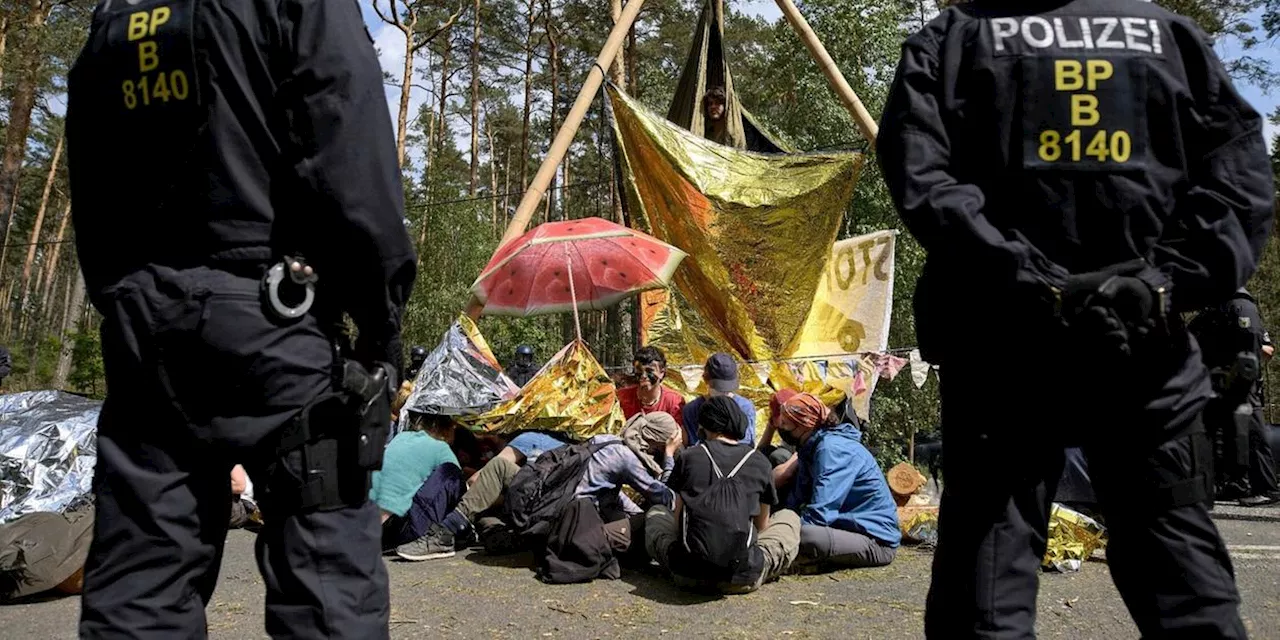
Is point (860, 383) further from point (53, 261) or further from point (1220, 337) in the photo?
point (53, 261)

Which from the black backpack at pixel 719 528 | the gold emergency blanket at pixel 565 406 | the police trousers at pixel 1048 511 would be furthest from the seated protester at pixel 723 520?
the police trousers at pixel 1048 511

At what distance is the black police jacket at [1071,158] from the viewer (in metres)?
1.85

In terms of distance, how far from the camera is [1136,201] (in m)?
1.89

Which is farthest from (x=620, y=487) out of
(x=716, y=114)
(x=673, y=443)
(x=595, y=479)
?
(x=716, y=114)

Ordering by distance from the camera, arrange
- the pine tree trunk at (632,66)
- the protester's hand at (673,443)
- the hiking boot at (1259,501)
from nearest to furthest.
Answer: the protester's hand at (673,443)
the hiking boot at (1259,501)
the pine tree trunk at (632,66)

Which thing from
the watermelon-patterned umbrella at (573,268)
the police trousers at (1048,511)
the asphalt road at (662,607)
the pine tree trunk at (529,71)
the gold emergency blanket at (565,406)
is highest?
the pine tree trunk at (529,71)

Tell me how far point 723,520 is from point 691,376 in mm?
3088

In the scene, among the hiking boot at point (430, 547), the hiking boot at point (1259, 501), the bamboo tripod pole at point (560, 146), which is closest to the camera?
the hiking boot at point (430, 547)

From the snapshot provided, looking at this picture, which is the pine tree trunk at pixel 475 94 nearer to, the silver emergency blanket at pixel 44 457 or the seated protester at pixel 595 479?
the silver emergency blanket at pixel 44 457

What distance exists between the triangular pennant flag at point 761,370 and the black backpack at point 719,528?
2986 mm

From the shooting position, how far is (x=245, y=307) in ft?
5.62

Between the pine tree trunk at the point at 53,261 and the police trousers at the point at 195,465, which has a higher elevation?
the pine tree trunk at the point at 53,261

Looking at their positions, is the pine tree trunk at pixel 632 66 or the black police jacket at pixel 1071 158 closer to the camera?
the black police jacket at pixel 1071 158

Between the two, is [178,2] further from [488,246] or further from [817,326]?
[488,246]
